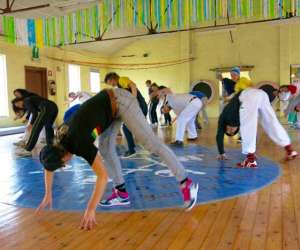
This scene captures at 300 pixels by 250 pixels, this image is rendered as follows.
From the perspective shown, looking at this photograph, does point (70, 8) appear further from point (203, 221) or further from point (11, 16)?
point (203, 221)

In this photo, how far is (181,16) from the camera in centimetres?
828

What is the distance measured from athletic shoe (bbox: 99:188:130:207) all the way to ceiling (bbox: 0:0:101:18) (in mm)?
6762

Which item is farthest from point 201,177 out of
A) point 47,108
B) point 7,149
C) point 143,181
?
point 7,149

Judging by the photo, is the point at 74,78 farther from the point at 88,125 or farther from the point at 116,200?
the point at 88,125

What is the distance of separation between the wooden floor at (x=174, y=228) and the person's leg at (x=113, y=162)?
0.74 feet

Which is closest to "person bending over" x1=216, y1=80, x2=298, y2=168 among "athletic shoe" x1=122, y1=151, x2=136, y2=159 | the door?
"athletic shoe" x1=122, y1=151, x2=136, y2=159

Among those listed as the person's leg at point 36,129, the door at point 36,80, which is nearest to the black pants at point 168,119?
the door at point 36,80

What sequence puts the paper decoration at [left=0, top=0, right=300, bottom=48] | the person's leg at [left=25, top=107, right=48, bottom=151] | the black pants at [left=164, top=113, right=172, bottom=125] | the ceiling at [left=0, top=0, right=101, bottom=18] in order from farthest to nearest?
the black pants at [left=164, top=113, right=172, bottom=125] → the ceiling at [left=0, top=0, right=101, bottom=18] → the paper decoration at [left=0, top=0, right=300, bottom=48] → the person's leg at [left=25, top=107, right=48, bottom=151]

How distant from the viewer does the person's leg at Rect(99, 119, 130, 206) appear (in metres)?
2.47

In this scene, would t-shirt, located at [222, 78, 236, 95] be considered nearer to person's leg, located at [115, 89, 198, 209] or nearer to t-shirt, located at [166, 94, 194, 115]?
t-shirt, located at [166, 94, 194, 115]

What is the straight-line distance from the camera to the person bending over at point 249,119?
3842 mm

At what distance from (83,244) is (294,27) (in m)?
11.8

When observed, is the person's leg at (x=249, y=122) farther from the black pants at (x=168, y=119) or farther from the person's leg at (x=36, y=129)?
the black pants at (x=168, y=119)

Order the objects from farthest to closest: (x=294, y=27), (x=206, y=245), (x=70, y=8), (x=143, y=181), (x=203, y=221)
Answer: (x=294, y=27)
(x=70, y=8)
(x=143, y=181)
(x=203, y=221)
(x=206, y=245)
